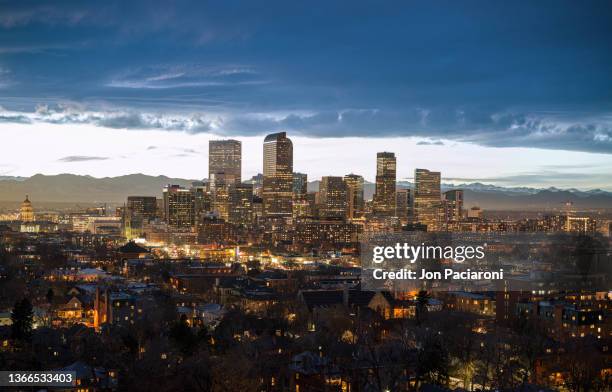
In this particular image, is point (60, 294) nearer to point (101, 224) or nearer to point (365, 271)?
point (365, 271)

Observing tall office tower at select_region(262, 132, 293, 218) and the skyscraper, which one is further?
tall office tower at select_region(262, 132, 293, 218)

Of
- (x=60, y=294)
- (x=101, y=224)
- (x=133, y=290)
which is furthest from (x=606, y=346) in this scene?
(x=101, y=224)

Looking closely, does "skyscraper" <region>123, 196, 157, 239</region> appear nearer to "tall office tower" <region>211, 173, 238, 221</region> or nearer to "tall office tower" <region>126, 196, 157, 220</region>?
"tall office tower" <region>126, 196, 157, 220</region>

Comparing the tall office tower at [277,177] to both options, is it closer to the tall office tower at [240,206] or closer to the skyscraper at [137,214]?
the tall office tower at [240,206]

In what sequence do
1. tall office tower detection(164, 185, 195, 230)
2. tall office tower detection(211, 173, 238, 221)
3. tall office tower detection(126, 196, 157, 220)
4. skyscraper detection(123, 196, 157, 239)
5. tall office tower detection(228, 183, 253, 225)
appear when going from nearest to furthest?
skyscraper detection(123, 196, 157, 239) → tall office tower detection(164, 185, 195, 230) → tall office tower detection(228, 183, 253, 225) → tall office tower detection(211, 173, 238, 221) → tall office tower detection(126, 196, 157, 220)

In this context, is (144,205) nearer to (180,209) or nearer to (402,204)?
(180,209)

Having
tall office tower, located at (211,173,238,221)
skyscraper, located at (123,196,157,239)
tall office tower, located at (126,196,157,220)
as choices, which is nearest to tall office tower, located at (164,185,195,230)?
skyscraper, located at (123,196,157,239)

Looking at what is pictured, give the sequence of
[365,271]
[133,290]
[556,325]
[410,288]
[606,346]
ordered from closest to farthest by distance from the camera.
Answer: [606,346]
[556,325]
[133,290]
[410,288]
[365,271]
